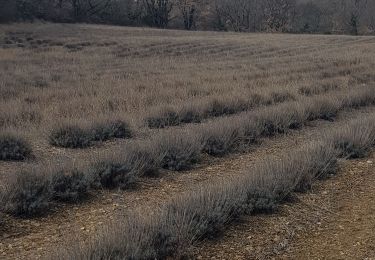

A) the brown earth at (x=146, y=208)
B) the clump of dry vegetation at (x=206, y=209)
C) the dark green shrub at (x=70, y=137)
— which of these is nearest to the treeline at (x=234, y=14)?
the dark green shrub at (x=70, y=137)

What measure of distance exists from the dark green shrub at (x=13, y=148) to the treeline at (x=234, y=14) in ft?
221

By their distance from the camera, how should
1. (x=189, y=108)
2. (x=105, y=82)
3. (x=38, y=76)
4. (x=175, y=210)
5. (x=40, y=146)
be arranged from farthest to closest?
(x=38, y=76) < (x=105, y=82) < (x=189, y=108) < (x=40, y=146) < (x=175, y=210)

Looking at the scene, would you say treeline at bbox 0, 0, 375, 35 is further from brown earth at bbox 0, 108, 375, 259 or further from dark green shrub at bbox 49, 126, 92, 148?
brown earth at bbox 0, 108, 375, 259

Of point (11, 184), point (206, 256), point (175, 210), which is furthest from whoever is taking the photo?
point (11, 184)

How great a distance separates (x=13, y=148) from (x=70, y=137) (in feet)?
3.96

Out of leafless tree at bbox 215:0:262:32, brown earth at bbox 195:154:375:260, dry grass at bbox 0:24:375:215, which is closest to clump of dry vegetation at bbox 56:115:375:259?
brown earth at bbox 195:154:375:260

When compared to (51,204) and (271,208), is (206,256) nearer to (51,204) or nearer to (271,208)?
(271,208)

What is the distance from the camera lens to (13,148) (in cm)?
791

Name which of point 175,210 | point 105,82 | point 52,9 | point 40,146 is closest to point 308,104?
point 40,146

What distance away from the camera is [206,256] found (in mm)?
4684

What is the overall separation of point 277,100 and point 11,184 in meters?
9.66

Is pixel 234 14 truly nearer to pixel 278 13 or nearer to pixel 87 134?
pixel 278 13

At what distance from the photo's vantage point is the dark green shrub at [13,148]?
7.82 meters

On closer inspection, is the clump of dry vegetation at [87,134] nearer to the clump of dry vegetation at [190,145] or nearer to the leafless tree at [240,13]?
the clump of dry vegetation at [190,145]
